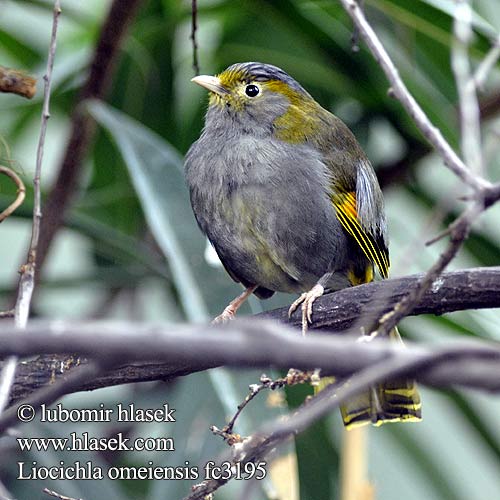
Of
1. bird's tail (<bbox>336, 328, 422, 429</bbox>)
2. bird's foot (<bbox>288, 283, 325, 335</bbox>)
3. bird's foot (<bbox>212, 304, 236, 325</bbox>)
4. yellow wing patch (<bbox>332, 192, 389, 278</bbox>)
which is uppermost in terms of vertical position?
yellow wing patch (<bbox>332, 192, 389, 278</bbox>)

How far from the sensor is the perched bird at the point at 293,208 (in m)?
3.19

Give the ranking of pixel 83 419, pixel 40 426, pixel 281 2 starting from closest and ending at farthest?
pixel 83 419
pixel 40 426
pixel 281 2

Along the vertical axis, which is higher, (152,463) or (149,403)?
(149,403)

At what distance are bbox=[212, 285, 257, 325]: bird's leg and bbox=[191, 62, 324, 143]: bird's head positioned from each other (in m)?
0.57

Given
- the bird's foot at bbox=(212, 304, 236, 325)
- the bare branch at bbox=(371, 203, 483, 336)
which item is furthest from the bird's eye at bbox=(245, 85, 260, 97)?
the bare branch at bbox=(371, 203, 483, 336)

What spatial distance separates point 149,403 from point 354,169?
1.36 metres

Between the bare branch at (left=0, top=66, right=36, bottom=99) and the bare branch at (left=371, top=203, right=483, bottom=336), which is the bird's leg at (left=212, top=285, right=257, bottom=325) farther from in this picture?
the bare branch at (left=371, top=203, right=483, bottom=336)

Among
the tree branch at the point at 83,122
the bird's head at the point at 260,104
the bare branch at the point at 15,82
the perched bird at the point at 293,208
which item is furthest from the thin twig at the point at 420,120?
the tree branch at the point at 83,122

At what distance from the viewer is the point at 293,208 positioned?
319cm

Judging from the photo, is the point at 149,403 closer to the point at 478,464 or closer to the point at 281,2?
the point at 281,2

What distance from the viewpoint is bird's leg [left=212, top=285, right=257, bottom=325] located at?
317cm

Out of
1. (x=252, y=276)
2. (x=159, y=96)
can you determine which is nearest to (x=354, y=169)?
(x=252, y=276)

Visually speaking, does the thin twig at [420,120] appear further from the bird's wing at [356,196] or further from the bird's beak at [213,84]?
the bird's beak at [213,84]

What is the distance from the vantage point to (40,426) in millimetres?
3572
